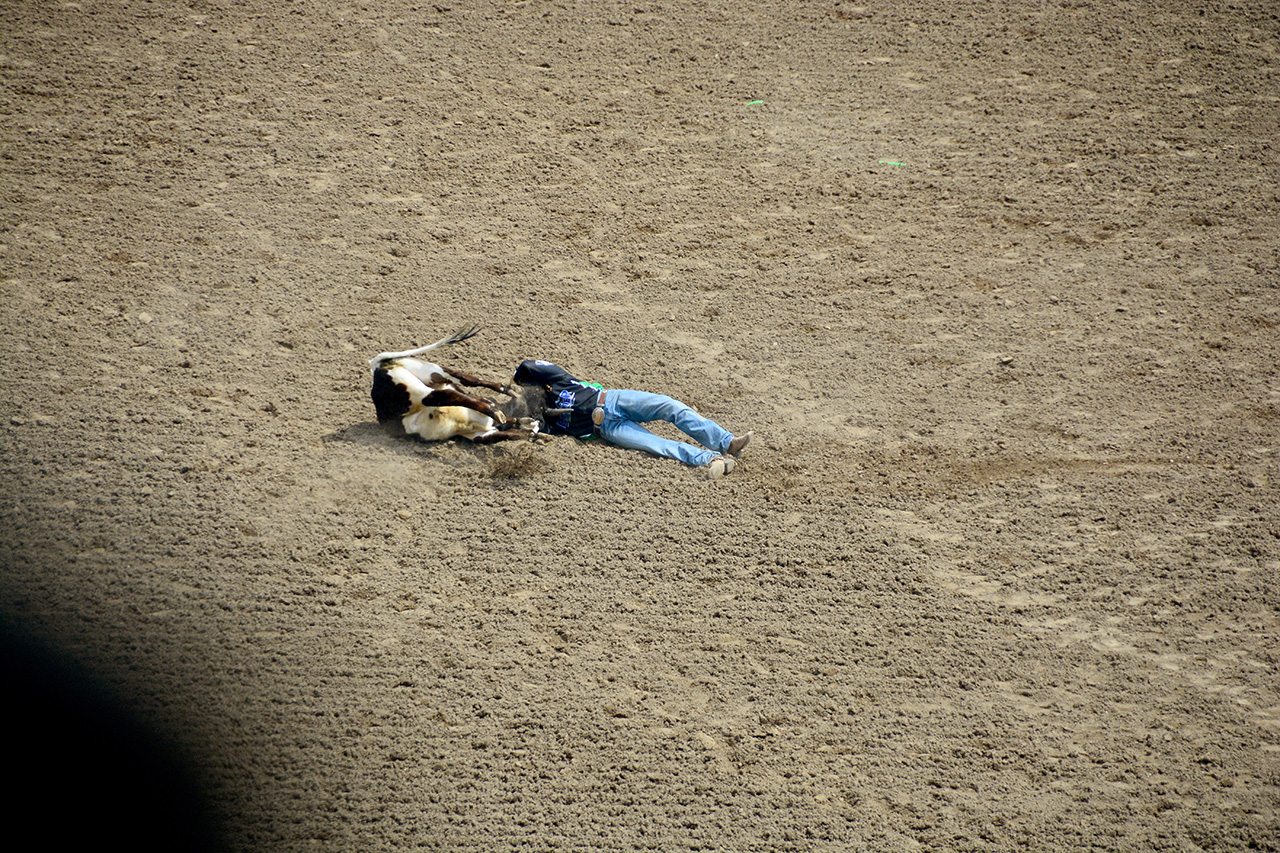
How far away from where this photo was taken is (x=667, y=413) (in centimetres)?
621

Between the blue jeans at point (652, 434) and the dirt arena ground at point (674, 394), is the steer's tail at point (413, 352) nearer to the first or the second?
the dirt arena ground at point (674, 394)

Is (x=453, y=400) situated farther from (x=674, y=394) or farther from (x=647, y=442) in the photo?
(x=674, y=394)

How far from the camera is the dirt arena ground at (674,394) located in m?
4.60

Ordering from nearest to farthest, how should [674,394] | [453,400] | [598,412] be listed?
[453,400], [598,412], [674,394]

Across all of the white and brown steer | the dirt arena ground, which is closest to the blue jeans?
the dirt arena ground


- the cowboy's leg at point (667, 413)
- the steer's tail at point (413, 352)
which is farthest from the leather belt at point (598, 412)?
the steer's tail at point (413, 352)

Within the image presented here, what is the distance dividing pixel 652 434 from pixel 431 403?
162 centimetres

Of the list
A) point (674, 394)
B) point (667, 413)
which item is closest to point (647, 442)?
point (667, 413)

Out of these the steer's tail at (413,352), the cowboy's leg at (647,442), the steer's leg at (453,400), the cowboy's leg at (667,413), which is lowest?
the cowboy's leg at (647,442)

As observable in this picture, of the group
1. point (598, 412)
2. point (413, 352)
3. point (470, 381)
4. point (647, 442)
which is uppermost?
point (413, 352)

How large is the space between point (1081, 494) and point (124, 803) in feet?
20.3

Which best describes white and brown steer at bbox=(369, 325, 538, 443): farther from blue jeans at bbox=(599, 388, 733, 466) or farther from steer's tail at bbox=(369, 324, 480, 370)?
blue jeans at bbox=(599, 388, 733, 466)

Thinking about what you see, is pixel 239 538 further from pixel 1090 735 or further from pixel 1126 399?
pixel 1126 399

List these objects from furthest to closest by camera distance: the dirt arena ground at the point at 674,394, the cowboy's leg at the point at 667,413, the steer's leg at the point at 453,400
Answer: the cowboy's leg at the point at 667,413
the steer's leg at the point at 453,400
the dirt arena ground at the point at 674,394
